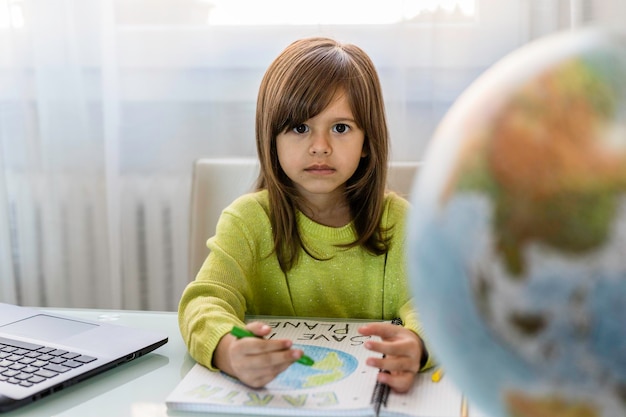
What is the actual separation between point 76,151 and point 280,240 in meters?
0.91

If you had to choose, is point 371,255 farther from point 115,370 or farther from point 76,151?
point 76,151

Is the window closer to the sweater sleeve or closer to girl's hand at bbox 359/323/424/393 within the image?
the sweater sleeve

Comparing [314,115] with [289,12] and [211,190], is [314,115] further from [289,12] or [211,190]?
[289,12]

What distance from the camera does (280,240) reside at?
4.33ft

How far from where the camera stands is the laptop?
83 cm

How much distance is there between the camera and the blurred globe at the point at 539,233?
19.3 inches

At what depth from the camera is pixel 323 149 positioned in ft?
4.01

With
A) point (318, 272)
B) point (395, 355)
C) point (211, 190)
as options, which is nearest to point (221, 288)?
point (318, 272)

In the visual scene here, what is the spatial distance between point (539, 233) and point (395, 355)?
0.41 meters

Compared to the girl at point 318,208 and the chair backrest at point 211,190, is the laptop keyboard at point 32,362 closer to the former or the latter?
the girl at point 318,208

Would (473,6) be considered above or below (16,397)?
above

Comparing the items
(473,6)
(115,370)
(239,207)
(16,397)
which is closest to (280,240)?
(239,207)

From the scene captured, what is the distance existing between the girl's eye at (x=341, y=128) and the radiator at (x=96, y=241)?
83 centimetres

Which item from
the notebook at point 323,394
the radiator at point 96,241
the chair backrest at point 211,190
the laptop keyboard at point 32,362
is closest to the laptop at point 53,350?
the laptop keyboard at point 32,362
